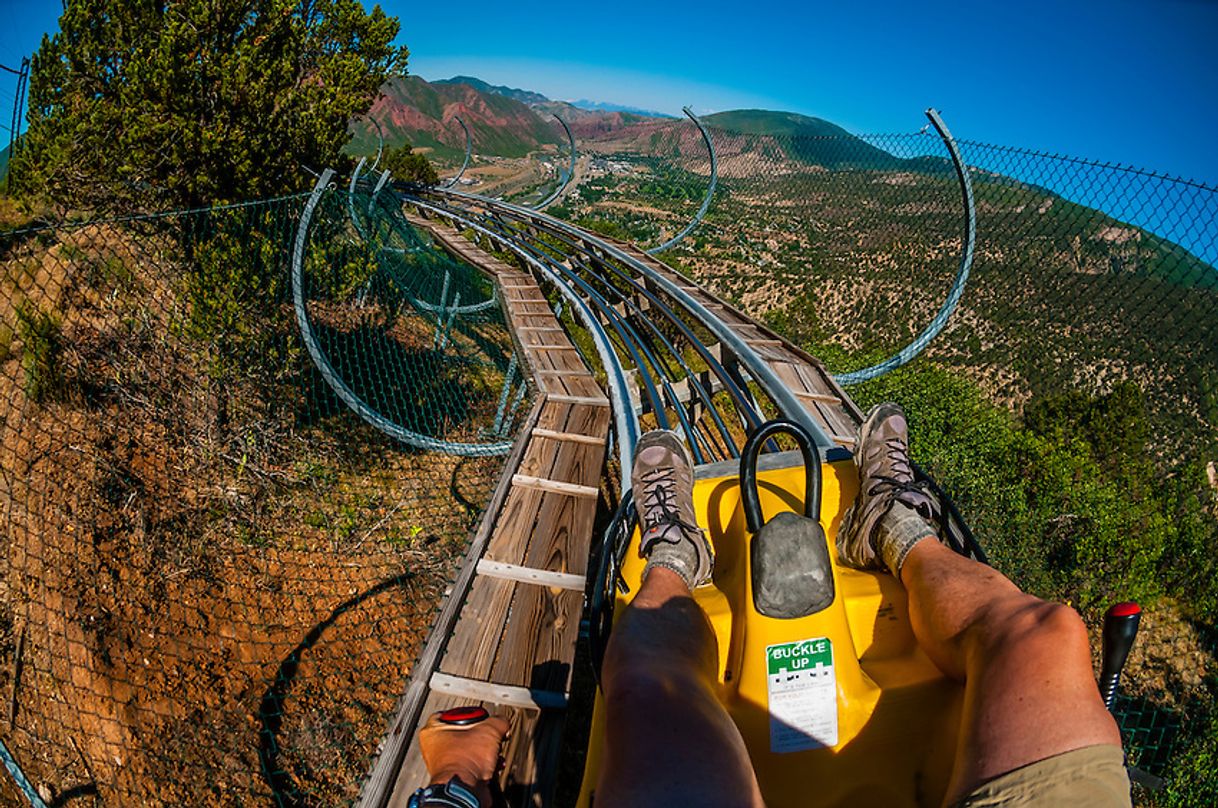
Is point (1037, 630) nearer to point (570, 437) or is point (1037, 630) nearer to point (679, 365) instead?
point (570, 437)

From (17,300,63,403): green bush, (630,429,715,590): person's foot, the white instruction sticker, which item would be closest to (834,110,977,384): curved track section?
(630,429,715,590): person's foot

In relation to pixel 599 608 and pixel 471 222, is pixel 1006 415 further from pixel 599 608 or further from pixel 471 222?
pixel 599 608

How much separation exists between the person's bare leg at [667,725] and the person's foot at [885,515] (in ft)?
1.81

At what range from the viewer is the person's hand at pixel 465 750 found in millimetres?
1379

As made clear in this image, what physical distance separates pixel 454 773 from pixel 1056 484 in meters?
16.2

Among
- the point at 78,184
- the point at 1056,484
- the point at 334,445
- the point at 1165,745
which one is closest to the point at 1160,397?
the point at 1056,484

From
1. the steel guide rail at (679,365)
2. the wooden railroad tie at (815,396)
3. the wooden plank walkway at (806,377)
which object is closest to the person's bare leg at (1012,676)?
the steel guide rail at (679,365)

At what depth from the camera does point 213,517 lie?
4.43 m

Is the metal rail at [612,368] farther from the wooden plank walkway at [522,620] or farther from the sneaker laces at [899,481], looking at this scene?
the sneaker laces at [899,481]

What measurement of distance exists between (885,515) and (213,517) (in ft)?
14.8

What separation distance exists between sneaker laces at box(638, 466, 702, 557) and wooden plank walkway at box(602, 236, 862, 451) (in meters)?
1.13

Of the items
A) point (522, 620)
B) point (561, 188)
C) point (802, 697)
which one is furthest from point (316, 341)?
point (561, 188)

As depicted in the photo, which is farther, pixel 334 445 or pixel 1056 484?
pixel 1056 484

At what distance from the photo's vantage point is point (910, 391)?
53.2ft
